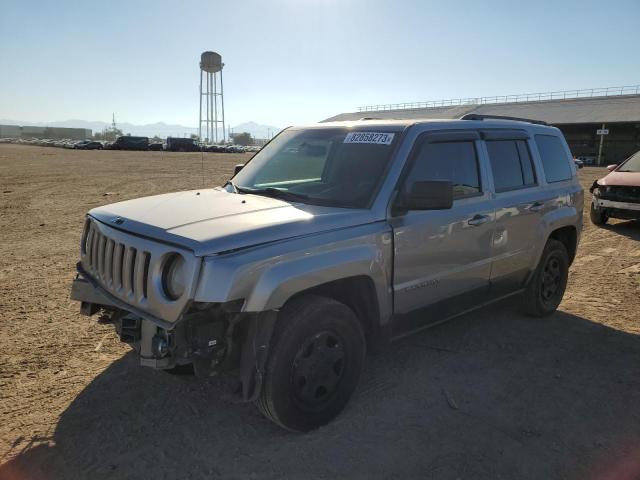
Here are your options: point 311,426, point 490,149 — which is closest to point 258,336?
point 311,426

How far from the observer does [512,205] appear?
457cm

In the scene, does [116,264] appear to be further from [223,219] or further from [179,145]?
[179,145]

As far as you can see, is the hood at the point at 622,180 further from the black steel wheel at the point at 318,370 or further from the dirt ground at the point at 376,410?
the black steel wheel at the point at 318,370

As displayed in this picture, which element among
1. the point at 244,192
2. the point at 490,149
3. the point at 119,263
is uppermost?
the point at 490,149

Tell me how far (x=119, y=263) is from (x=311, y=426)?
157 cm

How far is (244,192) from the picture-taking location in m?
4.17

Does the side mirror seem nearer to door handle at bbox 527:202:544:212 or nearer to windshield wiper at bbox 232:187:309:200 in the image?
windshield wiper at bbox 232:187:309:200

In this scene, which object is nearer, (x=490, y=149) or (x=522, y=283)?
(x=490, y=149)

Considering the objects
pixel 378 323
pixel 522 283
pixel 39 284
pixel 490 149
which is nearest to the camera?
pixel 378 323

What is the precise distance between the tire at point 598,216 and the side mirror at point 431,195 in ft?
29.4

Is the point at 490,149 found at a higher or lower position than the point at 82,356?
higher

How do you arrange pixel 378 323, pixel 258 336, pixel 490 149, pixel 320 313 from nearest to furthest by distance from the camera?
pixel 258 336 → pixel 320 313 → pixel 378 323 → pixel 490 149

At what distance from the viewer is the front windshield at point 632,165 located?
36.5 feet

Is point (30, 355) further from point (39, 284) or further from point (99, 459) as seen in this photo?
point (39, 284)
